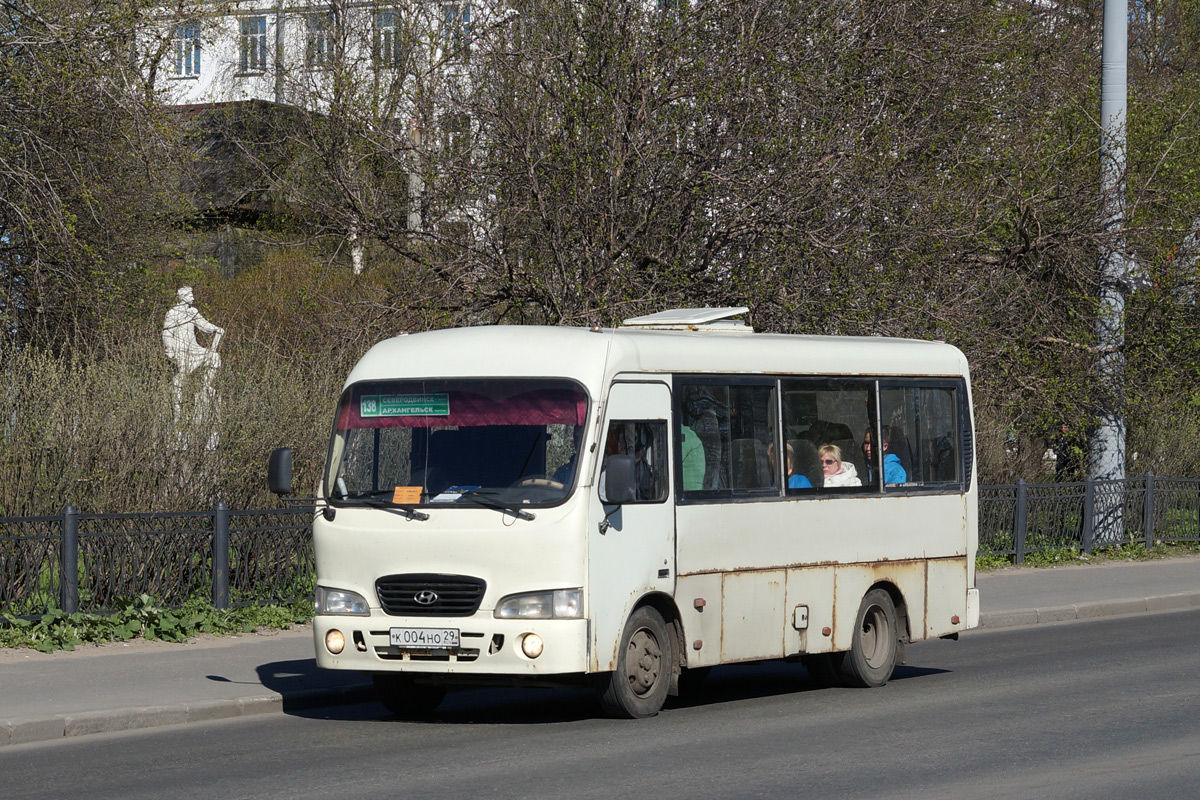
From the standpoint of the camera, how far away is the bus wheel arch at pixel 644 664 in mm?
10547

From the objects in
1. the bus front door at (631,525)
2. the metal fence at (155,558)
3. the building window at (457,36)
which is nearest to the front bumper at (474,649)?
the bus front door at (631,525)

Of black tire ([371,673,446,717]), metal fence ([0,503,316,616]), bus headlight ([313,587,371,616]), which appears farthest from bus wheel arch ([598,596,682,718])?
metal fence ([0,503,316,616])

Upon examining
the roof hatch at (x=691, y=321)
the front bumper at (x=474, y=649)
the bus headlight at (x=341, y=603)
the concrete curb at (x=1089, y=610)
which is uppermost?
the roof hatch at (x=691, y=321)

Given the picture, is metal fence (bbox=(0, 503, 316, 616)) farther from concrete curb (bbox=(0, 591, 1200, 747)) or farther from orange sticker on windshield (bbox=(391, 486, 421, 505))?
orange sticker on windshield (bbox=(391, 486, 421, 505))

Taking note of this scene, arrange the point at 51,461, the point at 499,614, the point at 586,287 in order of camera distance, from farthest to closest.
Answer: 1. the point at 586,287
2. the point at 51,461
3. the point at 499,614

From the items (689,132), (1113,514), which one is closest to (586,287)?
(689,132)

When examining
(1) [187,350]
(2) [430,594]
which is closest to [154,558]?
(1) [187,350]

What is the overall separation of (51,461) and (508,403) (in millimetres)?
6347

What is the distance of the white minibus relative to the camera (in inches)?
404

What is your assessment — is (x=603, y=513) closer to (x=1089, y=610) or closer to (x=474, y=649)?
(x=474, y=649)

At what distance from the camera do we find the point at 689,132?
18.6 m

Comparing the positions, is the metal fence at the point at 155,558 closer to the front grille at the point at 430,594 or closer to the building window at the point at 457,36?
the front grille at the point at 430,594

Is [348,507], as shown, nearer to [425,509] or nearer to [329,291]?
[425,509]

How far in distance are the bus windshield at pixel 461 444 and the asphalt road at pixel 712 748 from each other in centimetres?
147
